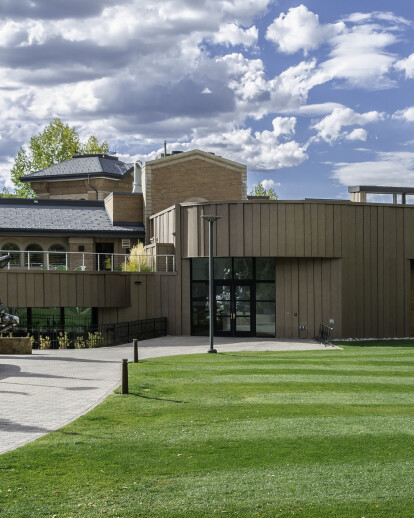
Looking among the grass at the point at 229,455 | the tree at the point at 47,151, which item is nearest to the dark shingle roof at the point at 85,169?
the tree at the point at 47,151

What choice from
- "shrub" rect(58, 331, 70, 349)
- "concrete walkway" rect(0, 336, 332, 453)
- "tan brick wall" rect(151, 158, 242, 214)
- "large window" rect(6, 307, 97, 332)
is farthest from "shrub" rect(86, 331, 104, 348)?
"tan brick wall" rect(151, 158, 242, 214)

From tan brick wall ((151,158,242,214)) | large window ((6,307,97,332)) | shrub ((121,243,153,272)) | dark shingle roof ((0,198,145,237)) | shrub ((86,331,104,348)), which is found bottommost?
shrub ((86,331,104,348))

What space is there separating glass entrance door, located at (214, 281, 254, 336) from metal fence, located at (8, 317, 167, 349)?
2633 mm

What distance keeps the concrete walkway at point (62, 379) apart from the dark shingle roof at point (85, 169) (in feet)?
97.4

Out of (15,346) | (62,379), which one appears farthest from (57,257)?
(62,379)

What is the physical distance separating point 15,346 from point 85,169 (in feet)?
118

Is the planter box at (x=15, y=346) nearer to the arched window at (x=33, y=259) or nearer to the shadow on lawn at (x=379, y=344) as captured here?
the arched window at (x=33, y=259)

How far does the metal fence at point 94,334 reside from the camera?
2816 cm

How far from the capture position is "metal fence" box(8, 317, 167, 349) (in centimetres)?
2816

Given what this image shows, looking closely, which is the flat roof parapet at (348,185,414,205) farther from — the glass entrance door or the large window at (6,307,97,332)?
the large window at (6,307,97,332)

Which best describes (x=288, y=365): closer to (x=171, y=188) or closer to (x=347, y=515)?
(x=347, y=515)

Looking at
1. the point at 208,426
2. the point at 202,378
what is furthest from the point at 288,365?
the point at 208,426

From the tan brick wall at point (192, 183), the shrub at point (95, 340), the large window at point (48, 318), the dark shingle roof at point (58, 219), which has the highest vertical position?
the tan brick wall at point (192, 183)

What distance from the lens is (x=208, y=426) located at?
459 inches
